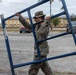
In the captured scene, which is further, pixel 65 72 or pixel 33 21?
pixel 65 72

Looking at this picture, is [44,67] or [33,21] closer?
[33,21]

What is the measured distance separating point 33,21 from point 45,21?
0.34 meters

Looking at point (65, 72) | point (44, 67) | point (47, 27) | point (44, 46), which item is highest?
point (47, 27)

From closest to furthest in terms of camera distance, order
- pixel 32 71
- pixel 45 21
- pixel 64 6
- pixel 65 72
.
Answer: pixel 64 6 → pixel 45 21 → pixel 32 71 → pixel 65 72

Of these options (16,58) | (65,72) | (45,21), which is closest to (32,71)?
(45,21)

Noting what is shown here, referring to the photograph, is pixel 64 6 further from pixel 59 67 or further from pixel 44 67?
pixel 59 67

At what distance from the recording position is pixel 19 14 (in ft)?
20.6

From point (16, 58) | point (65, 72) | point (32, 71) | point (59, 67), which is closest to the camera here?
point (32, 71)

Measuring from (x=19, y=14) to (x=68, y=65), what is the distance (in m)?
4.59

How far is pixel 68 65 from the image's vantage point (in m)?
10.4

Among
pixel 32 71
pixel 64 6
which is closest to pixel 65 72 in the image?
pixel 32 71

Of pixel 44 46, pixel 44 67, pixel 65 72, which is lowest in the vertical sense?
pixel 65 72

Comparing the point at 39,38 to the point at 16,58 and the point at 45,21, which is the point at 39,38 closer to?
the point at 45,21

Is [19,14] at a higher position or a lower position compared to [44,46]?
higher
